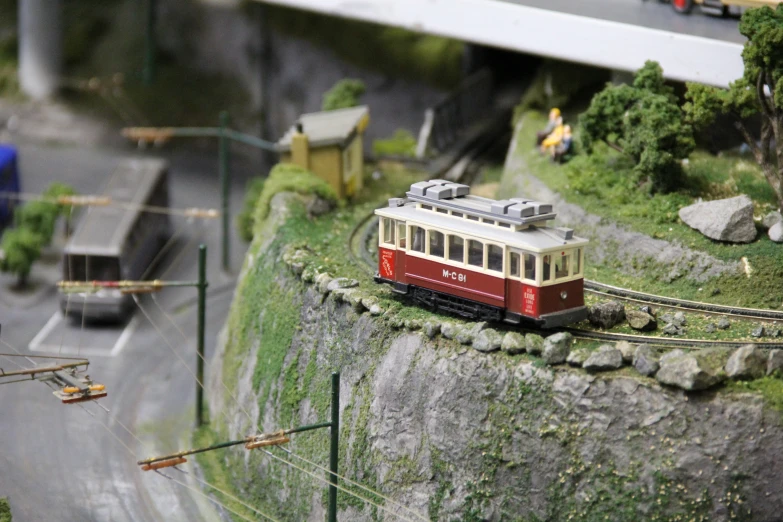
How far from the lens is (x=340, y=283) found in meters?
31.0

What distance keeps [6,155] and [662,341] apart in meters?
33.3

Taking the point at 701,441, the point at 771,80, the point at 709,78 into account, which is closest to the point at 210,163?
the point at 709,78

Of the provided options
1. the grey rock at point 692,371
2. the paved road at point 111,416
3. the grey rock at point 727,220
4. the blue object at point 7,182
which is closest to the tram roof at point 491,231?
the grey rock at point 692,371

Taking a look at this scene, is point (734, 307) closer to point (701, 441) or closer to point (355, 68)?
point (701, 441)

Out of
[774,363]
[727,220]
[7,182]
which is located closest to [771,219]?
[727,220]

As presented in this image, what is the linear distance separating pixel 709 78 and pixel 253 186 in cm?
1962

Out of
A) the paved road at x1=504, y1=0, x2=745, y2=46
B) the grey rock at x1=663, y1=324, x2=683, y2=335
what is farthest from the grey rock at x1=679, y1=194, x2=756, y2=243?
the paved road at x1=504, y1=0, x2=745, y2=46

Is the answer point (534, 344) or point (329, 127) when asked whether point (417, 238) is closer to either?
point (534, 344)

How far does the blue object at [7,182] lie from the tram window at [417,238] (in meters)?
26.2

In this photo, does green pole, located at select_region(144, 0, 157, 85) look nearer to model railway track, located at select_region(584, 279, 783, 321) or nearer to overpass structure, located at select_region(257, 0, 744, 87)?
overpass structure, located at select_region(257, 0, 744, 87)

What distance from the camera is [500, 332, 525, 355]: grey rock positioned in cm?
2678

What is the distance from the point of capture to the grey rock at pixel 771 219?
31156 millimetres

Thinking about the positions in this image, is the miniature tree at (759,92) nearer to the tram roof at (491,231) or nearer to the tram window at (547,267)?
the tram roof at (491,231)

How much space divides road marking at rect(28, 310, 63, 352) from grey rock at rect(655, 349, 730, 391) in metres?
25.0
